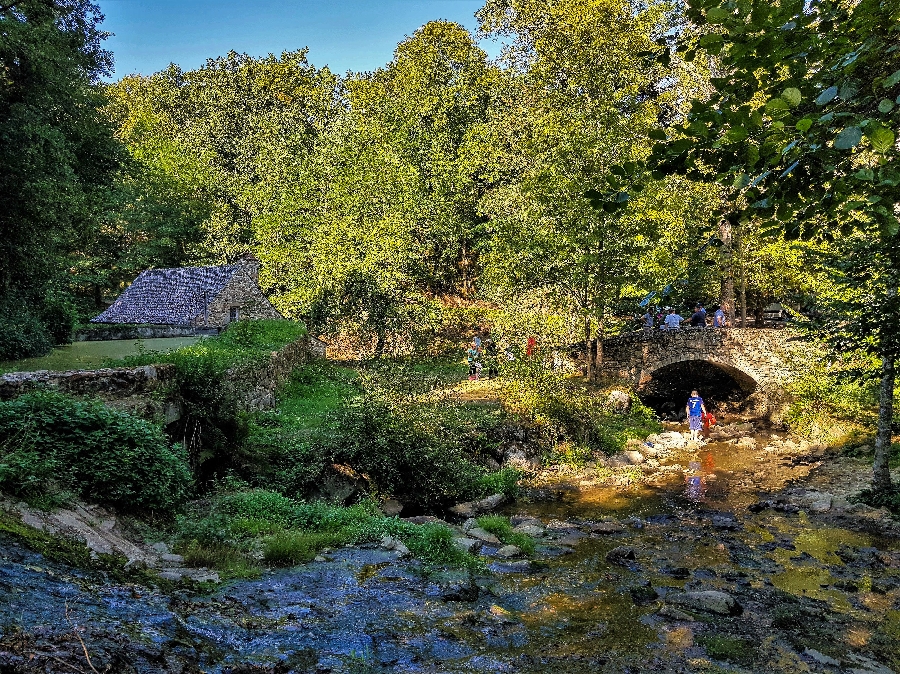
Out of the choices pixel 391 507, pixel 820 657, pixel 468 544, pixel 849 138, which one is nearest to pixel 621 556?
pixel 468 544

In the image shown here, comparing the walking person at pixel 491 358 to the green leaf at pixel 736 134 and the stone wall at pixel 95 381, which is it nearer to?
the stone wall at pixel 95 381

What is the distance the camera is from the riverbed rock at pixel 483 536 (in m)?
11.2

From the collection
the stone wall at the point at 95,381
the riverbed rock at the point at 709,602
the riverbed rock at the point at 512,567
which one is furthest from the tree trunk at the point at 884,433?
the stone wall at the point at 95,381

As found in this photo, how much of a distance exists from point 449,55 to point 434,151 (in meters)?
11.5

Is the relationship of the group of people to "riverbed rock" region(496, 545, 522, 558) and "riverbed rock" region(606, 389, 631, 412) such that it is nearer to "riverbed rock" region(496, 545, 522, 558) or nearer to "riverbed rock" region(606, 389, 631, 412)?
"riverbed rock" region(606, 389, 631, 412)

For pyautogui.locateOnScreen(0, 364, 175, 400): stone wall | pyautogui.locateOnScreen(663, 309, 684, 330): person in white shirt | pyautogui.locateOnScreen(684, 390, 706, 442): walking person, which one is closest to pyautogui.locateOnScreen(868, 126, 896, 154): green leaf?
pyautogui.locateOnScreen(0, 364, 175, 400): stone wall

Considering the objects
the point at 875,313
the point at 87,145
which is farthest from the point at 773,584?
the point at 87,145

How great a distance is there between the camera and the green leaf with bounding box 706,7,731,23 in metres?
3.14

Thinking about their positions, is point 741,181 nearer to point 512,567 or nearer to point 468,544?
point 512,567

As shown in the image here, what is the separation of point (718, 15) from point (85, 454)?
8551 millimetres

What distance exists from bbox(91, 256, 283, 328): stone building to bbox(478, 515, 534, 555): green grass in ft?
62.1

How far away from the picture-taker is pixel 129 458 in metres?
8.41

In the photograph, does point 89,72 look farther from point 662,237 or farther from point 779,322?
point 779,322

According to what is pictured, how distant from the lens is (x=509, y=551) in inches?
417
